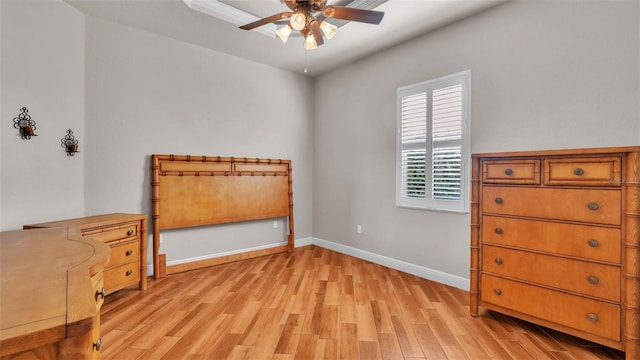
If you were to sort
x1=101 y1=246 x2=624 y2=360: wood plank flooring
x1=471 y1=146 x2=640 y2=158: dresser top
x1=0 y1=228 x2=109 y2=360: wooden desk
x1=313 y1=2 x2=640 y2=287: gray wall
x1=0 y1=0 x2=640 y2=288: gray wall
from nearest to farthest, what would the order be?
x1=0 y1=228 x2=109 y2=360: wooden desk < x1=471 y1=146 x2=640 y2=158: dresser top < x1=101 y1=246 x2=624 y2=360: wood plank flooring < x1=313 y1=2 x2=640 y2=287: gray wall < x1=0 y1=0 x2=640 y2=288: gray wall

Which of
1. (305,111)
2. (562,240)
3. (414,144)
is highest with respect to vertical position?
(305,111)

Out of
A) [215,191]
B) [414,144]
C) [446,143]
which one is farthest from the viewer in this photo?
[215,191]

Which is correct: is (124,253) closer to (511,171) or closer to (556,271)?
(511,171)

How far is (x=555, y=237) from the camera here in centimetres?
209

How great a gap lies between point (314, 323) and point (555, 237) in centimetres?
191

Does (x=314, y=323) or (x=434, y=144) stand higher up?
(x=434, y=144)

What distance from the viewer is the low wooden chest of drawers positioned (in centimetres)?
259

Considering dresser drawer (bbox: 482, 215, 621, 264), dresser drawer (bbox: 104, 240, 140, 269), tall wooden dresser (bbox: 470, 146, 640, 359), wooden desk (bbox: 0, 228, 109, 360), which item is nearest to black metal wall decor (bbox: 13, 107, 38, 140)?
dresser drawer (bbox: 104, 240, 140, 269)

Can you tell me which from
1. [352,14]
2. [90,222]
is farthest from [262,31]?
[90,222]

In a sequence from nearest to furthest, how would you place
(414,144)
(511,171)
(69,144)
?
(511,171), (69,144), (414,144)

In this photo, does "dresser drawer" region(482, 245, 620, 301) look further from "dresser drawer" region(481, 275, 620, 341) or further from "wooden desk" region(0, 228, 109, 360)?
"wooden desk" region(0, 228, 109, 360)

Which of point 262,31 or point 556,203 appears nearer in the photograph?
point 556,203

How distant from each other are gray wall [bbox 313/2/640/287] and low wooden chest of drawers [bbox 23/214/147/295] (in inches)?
105

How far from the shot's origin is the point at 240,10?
309cm
